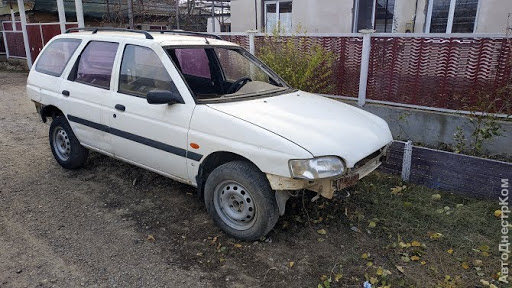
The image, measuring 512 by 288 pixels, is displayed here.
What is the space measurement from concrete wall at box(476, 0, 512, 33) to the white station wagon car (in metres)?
5.79

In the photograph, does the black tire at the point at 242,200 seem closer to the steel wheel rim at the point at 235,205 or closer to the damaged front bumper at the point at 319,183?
the steel wheel rim at the point at 235,205

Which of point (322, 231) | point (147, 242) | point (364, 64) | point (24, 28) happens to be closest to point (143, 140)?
point (147, 242)

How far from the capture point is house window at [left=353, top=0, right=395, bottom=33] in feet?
31.8

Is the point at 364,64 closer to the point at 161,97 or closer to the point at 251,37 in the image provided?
the point at 251,37

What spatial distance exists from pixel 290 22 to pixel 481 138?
7.62 m

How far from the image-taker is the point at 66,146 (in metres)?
4.89

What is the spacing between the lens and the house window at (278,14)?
38.1 ft

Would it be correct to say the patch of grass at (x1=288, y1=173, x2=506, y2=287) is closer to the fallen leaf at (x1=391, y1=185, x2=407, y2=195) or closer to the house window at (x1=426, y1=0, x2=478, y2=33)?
the fallen leaf at (x1=391, y1=185, x2=407, y2=195)

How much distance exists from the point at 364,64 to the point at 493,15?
3.96 m

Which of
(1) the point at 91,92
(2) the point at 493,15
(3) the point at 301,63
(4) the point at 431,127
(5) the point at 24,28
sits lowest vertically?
(4) the point at 431,127

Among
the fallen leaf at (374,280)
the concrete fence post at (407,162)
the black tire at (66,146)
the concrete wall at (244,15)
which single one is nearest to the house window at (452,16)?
the concrete wall at (244,15)

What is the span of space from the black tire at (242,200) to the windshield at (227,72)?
1.08 m

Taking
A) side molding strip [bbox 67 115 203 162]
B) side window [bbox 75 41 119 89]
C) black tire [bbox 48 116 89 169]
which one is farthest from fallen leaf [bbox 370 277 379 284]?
black tire [bbox 48 116 89 169]

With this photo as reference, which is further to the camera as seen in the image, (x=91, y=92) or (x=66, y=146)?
(x=66, y=146)
